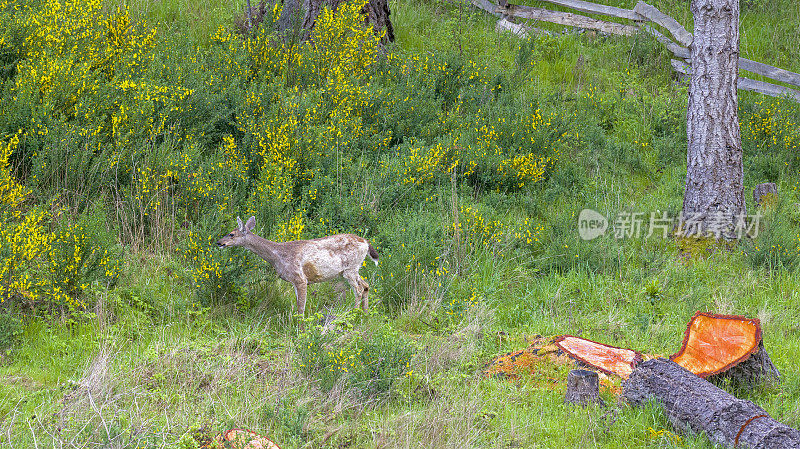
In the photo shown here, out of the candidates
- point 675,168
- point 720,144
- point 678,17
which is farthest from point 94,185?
point 678,17

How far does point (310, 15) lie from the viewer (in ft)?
39.4

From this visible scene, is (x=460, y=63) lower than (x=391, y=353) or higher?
higher

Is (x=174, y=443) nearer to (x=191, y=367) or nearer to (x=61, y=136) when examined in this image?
(x=191, y=367)

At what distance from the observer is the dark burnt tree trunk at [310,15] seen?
39.1 feet

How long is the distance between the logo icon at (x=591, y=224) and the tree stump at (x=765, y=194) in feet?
7.71

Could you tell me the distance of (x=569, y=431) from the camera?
4.91 m

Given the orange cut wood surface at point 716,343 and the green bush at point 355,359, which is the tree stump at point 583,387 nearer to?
the orange cut wood surface at point 716,343

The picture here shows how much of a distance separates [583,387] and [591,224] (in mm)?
3972

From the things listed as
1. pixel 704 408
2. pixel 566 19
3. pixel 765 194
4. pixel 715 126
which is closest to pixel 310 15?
pixel 566 19

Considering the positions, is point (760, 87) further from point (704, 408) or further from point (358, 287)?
point (704, 408)

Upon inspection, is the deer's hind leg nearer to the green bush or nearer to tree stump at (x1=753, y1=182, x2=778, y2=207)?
the green bush

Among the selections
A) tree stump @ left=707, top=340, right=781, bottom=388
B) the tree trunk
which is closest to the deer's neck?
tree stump @ left=707, top=340, right=781, bottom=388

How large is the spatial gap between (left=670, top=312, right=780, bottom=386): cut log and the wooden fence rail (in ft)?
26.4

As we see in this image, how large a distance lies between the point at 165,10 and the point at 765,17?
12.3 metres
